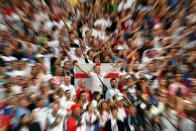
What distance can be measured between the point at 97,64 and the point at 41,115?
44 centimetres

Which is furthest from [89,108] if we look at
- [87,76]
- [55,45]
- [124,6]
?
[124,6]

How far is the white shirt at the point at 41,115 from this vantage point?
1436 mm

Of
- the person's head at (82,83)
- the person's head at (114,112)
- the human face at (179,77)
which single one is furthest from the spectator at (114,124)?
the human face at (179,77)

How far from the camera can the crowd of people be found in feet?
4.77

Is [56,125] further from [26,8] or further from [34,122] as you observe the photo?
[26,8]

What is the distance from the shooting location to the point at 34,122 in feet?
4.67

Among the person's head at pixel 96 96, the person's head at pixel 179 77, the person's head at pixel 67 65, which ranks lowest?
the person's head at pixel 96 96

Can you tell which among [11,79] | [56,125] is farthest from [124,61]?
[11,79]

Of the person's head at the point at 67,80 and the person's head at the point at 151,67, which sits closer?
the person's head at the point at 67,80

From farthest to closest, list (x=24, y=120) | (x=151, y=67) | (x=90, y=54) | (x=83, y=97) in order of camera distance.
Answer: (x=151, y=67) < (x=90, y=54) < (x=83, y=97) < (x=24, y=120)

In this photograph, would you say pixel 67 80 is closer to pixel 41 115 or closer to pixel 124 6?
pixel 41 115

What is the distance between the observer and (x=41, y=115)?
57.3 inches

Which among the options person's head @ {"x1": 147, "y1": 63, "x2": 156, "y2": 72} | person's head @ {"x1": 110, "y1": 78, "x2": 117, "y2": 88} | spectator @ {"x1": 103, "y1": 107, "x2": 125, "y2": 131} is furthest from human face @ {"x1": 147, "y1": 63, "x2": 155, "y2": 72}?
spectator @ {"x1": 103, "y1": 107, "x2": 125, "y2": 131}

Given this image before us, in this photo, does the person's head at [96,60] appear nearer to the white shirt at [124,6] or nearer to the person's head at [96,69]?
the person's head at [96,69]
